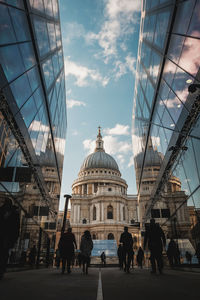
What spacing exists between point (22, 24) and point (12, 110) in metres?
3.43

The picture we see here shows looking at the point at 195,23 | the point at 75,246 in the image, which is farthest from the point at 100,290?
the point at 195,23

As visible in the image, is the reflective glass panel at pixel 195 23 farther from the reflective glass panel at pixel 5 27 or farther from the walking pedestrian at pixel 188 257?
the walking pedestrian at pixel 188 257

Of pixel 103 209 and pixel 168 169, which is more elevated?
pixel 103 209

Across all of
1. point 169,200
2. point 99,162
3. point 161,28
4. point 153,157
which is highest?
point 99,162

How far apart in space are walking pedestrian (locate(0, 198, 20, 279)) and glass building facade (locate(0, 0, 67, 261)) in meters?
2.88

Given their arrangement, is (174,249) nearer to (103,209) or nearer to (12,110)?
(12,110)

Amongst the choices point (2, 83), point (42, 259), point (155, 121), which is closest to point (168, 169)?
point (155, 121)

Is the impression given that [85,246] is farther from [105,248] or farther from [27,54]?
[105,248]

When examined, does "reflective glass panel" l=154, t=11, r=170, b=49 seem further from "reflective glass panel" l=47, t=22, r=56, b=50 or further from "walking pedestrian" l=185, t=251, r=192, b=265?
"walking pedestrian" l=185, t=251, r=192, b=265

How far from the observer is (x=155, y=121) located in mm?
14156

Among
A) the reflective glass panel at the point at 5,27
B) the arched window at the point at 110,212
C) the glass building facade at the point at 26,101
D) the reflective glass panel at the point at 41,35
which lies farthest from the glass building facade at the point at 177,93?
the arched window at the point at 110,212

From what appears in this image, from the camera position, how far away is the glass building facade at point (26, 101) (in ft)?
26.2

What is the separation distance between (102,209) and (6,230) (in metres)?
52.1

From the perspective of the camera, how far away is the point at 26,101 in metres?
10.2
